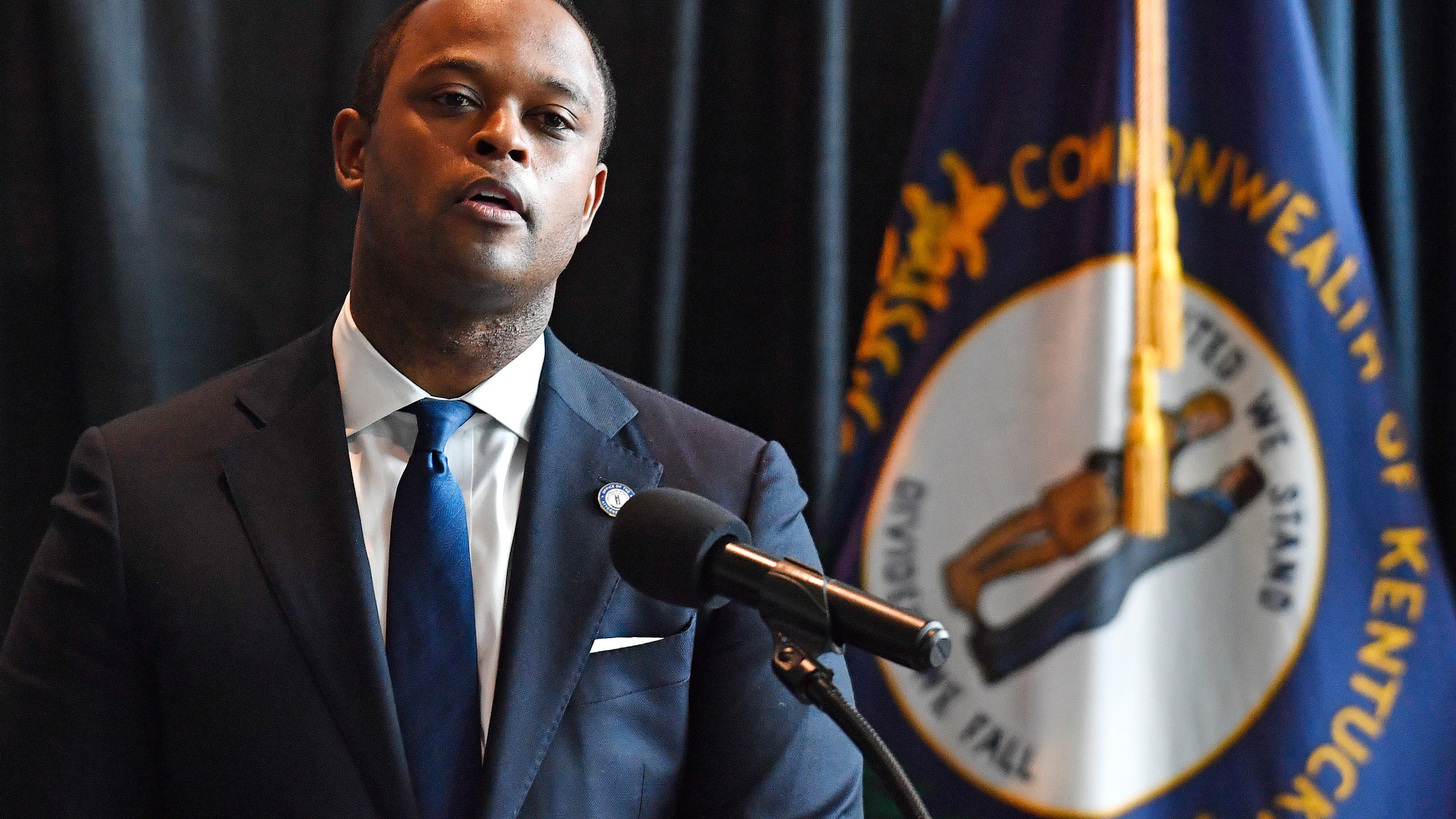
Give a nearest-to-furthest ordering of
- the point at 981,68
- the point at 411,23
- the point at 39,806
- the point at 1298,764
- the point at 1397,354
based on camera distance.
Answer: the point at 39,806 → the point at 411,23 → the point at 1298,764 → the point at 981,68 → the point at 1397,354

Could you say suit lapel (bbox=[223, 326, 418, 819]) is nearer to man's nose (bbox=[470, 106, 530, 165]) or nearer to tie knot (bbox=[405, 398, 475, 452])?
tie knot (bbox=[405, 398, 475, 452])

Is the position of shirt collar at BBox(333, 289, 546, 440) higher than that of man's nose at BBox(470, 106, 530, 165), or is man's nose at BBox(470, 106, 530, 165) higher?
man's nose at BBox(470, 106, 530, 165)

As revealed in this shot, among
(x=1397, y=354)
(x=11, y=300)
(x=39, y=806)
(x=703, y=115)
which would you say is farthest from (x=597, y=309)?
(x=1397, y=354)

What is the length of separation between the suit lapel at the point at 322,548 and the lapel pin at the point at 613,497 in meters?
0.24

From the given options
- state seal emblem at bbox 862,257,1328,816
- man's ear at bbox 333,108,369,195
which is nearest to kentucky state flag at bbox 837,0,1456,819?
state seal emblem at bbox 862,257,1328,816

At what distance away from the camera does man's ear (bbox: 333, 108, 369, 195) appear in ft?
4.72

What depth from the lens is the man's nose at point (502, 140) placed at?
1286mm

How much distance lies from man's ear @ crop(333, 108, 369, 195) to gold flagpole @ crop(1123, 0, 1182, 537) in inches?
38.7

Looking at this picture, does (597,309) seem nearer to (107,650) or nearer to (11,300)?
(11,300)

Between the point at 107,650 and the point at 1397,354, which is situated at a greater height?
the point at 1397,354

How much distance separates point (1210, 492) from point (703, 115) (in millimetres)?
966

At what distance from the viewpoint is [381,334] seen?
4.47 feet

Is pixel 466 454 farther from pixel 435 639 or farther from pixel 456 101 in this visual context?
pixel 456 101

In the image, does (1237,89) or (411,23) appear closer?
(411,23)
